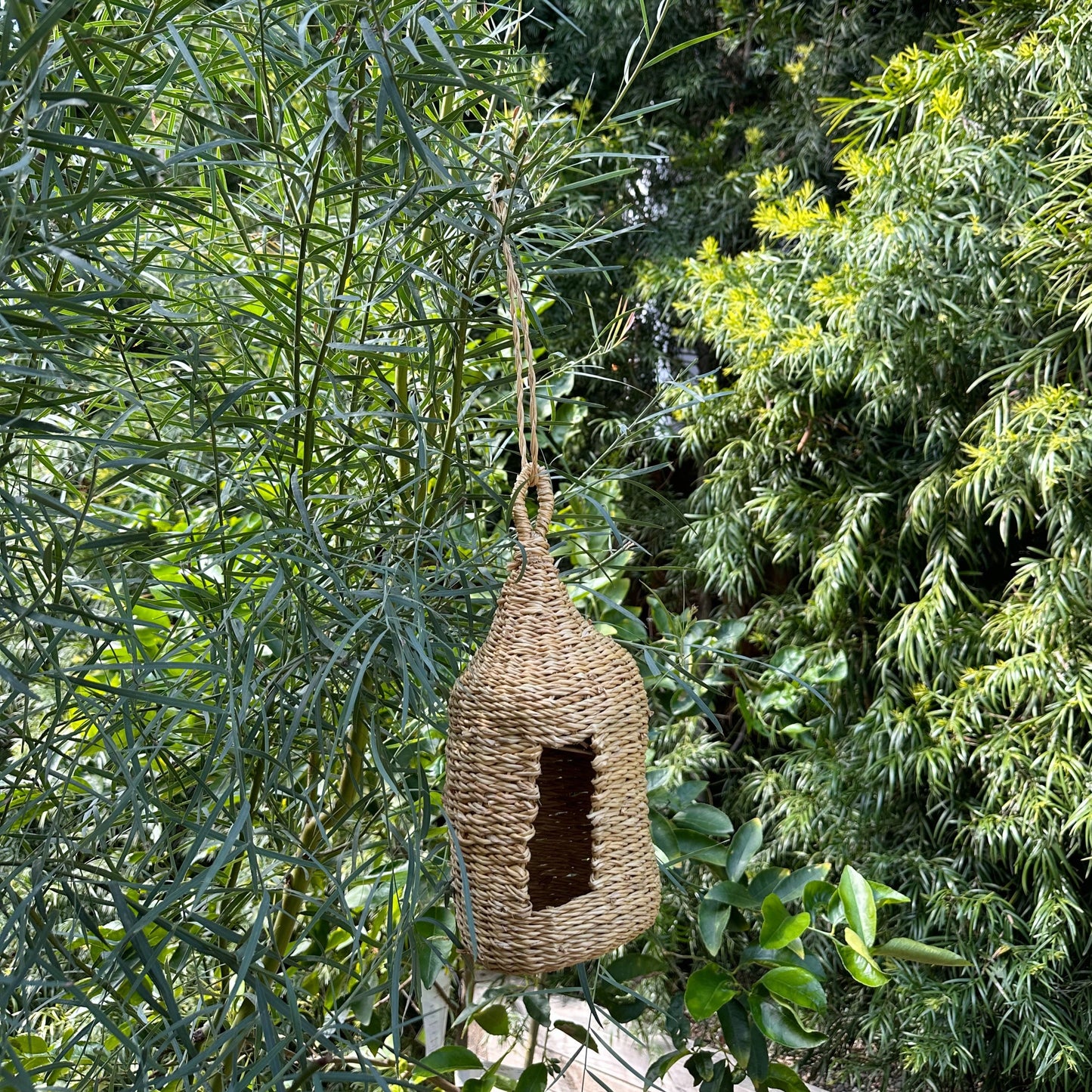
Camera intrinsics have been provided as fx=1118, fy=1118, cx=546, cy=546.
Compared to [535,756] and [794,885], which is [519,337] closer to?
[535,756]

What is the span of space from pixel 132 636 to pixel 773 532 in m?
1.29

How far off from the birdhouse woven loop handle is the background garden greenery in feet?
0.08

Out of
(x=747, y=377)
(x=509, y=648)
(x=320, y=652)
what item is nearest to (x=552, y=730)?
(x=509, y=648)

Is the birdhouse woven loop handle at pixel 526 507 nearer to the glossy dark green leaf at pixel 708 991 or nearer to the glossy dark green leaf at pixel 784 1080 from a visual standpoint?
the glossy dark green leaf at pixel 708 991

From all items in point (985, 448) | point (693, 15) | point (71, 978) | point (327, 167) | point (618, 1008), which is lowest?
point (618, 1008)

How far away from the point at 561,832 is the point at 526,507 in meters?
0.29

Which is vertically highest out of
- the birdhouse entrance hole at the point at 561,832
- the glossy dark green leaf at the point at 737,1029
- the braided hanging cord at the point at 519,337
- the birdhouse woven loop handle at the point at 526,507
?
the braided hanging cord at the point at 519,337

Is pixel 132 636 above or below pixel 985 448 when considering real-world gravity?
above

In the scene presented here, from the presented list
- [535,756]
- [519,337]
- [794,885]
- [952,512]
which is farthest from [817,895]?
[952,512]

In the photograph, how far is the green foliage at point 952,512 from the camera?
4.24 ft

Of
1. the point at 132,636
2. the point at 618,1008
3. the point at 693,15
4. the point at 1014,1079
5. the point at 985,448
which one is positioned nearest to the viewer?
the point at 132,636

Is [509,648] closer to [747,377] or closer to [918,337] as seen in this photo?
[918,337]

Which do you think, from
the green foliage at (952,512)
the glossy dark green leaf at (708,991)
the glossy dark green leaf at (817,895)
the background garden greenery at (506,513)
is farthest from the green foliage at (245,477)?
the green foliage at (952,512)

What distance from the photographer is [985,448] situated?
52.0 inches
